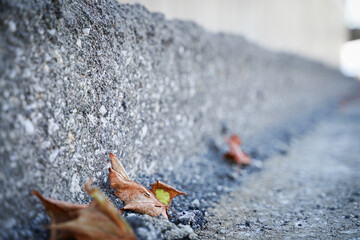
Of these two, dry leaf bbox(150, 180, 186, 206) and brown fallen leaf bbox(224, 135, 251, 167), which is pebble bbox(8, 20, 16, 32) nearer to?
dry leaf bbox(150, 180, 186, 206)

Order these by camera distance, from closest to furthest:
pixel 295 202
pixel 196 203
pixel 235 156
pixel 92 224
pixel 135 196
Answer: pixel 92 224 → pixel 135 196 → pixel 196 203 → pixel 295 202 → pixel 235 156

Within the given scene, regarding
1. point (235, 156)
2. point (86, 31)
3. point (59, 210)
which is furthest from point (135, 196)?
point (235, 156)

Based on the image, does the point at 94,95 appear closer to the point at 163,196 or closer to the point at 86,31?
the point at 86,31

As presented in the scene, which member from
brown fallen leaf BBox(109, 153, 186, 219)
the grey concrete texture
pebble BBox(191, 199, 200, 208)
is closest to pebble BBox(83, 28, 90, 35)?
the grey concrete texture

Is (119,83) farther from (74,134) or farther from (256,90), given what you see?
(256,90)

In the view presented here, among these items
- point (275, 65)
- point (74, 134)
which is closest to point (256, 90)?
point (275, 65)

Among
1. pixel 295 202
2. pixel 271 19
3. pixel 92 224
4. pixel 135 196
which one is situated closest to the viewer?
pixel 92 224
